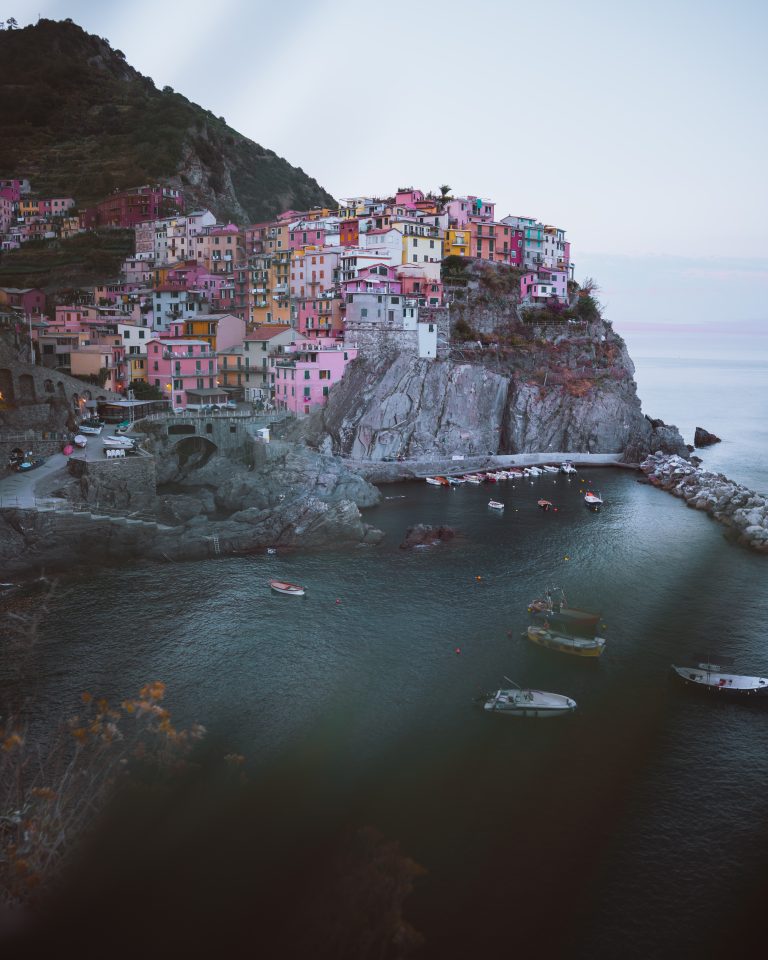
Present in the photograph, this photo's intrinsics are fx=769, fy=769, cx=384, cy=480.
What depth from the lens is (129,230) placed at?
105375mm

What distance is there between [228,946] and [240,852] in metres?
3.08

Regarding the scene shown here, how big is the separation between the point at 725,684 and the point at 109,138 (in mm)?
131374

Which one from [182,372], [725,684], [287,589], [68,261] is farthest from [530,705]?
[68,261]

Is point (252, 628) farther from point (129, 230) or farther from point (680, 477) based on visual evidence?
point (129, 230)

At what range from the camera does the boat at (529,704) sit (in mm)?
28828

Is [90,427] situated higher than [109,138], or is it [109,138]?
[109,138]

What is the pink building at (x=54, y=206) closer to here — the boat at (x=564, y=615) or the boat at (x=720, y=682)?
the boat at (x=564, y=615)

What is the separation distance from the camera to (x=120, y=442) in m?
52.5

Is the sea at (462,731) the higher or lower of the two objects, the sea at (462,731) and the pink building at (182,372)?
the lower

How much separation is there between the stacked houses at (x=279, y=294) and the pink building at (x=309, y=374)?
106mm

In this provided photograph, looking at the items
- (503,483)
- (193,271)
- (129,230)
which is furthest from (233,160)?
(503,483)

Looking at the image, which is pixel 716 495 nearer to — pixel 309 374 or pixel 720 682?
pixel 720 682

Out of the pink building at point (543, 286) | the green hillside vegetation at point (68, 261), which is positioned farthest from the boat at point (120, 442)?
the pink building at point (543, 286)

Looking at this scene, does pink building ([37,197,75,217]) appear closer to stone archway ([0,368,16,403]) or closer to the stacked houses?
the stacked houses
